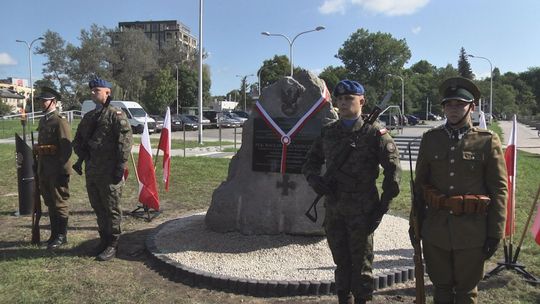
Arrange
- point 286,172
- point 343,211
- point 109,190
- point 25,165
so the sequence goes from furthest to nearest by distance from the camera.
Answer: point 25,165
point 286,172
point 109,190
point 343,211

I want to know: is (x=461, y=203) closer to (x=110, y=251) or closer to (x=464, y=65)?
(x=110, y=251)

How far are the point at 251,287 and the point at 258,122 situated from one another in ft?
7.52

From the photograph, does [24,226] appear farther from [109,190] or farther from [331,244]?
[331,244]

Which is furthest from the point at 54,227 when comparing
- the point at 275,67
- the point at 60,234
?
the point at 275,67

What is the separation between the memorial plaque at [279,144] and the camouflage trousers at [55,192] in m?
2.45

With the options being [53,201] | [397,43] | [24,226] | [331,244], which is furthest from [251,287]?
[397,43]

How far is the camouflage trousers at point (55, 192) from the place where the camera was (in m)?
5.94

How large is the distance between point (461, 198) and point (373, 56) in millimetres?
91897

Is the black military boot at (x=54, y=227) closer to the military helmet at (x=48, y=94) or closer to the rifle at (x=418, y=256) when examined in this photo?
the military helmet at (x=48, y=94)

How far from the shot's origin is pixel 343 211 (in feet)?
12.1

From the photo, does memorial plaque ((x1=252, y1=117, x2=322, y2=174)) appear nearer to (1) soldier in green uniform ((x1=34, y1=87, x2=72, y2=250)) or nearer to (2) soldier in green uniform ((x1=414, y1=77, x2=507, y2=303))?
(1) soldier in green uniform ((x1=34, y1=87, x2=72, y2=250))

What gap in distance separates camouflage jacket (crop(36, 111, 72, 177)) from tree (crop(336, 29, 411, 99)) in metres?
87.1

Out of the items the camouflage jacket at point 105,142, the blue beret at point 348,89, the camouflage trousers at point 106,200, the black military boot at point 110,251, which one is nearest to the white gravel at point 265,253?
the black military boot at point 110,251

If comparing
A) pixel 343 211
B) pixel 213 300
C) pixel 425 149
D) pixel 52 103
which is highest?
pixel 52 103
